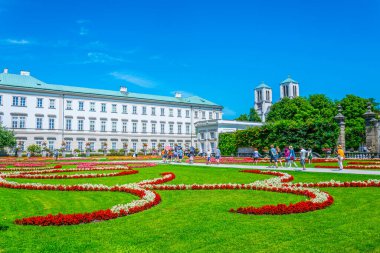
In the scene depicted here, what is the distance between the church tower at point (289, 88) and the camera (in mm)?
136375

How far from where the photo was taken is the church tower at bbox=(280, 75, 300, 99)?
136m

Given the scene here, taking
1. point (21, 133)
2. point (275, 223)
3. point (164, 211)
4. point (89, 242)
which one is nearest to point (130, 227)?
point (89, 242)

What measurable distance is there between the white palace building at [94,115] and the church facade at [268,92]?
56.2 metres

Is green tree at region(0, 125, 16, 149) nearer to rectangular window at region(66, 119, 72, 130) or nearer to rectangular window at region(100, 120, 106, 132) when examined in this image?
rectangular window at region(66, 119, 72, 130)

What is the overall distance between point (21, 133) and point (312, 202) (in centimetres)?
5886

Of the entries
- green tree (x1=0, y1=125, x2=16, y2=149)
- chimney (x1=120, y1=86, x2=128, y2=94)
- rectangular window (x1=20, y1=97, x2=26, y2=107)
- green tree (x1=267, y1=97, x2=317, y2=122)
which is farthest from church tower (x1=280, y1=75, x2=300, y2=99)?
green tree (x1=0, y1=125, x2=16, y2=149)

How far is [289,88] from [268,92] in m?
8.05

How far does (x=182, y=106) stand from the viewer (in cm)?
7944

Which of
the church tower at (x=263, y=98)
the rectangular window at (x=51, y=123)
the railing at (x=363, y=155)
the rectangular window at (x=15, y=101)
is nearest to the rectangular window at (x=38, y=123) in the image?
the rectangular window at (x=51, y=123)

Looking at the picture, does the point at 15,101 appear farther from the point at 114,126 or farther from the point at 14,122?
the point at 114,126

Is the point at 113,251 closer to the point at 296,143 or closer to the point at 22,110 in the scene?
the point at 296,143

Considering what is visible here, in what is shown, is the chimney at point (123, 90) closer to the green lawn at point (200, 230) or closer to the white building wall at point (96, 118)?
the white building wall at point (96, 118)

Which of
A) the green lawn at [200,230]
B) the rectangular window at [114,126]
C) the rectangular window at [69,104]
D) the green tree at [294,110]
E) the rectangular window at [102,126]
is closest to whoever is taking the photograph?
the green lawn at [200,230]

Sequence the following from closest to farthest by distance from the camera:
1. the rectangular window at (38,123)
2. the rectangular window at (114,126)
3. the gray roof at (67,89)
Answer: the gray roof at (67,89), the rectangular window at (38,123), the rectangular window at (114,126)
